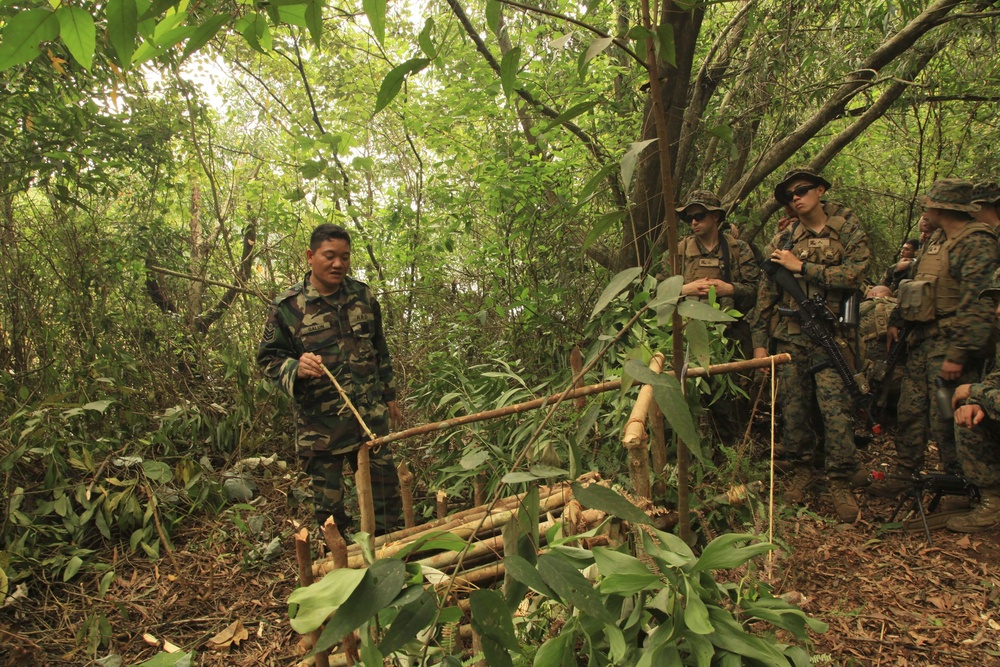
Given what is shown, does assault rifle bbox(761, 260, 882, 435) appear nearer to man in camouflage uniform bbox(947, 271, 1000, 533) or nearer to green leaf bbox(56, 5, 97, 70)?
man in camouflage uniform bbox(947, 271, 1000, 533)

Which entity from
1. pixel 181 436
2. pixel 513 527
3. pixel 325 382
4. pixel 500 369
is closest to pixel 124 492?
pixel 181 436

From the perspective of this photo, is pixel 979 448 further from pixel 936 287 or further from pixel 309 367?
pixel 309 367

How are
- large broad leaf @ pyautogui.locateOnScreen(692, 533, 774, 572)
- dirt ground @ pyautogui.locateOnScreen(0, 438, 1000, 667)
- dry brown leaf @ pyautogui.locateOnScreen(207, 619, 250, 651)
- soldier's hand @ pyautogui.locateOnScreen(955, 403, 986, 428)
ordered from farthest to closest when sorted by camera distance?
soldier's hand @ pyautogui.locateOnScreen(955, 403, 986, 428) → dry brown leaf @ pyautogui.locateOnScreen(207, 619, 250, 651) → dirt ground @ pyautogui.locateOnScreen(0, 438, 1000, 667) → large broad leaf @ pyautogui.locateOnScreen(692, 533, 774, 572)

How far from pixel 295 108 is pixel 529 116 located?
8.02 feet

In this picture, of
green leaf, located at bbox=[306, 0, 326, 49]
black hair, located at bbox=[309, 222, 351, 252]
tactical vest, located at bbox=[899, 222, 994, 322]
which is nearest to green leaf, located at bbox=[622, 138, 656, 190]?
green leaf, located at bbox=[306, 0, 326, 49]

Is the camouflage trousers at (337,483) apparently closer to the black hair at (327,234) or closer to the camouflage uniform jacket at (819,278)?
the black hair at (327,234)

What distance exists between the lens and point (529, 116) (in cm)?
577

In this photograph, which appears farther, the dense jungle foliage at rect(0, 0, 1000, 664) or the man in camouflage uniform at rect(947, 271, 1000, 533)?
the dense jungle foliage at rect(0, 0, 1000, 664)

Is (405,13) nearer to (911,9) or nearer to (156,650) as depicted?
(911,9)

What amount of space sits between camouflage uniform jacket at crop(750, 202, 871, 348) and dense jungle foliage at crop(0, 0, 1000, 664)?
700 millimetres

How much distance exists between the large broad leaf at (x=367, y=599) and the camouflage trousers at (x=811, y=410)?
3549 millimetres

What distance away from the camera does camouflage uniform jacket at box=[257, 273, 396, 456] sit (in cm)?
333

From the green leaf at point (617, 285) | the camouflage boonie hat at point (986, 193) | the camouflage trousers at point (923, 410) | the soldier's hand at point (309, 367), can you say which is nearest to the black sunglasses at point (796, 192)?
the camouflage boonie hat at point (986, 193)

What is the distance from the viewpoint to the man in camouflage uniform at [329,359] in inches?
130
